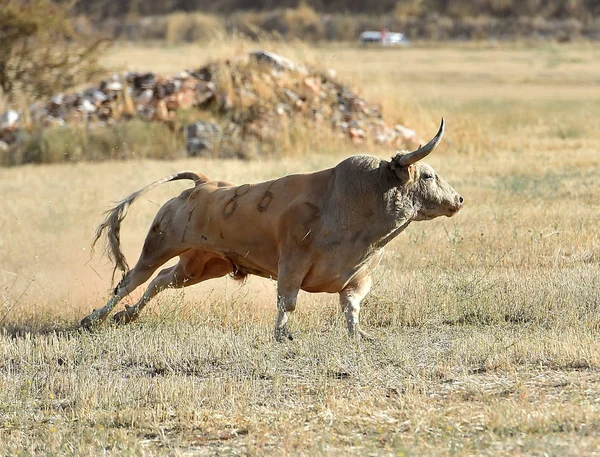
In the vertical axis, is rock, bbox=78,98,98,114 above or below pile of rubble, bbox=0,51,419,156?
below

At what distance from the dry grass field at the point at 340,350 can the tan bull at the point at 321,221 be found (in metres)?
0.52

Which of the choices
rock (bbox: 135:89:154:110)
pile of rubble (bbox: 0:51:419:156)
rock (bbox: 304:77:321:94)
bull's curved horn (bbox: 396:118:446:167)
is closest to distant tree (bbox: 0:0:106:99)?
pile of rubble (bbox: 0:51:419:156)

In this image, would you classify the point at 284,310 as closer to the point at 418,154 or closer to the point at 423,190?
the point at 423,190

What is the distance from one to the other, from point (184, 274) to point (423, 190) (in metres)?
2.61

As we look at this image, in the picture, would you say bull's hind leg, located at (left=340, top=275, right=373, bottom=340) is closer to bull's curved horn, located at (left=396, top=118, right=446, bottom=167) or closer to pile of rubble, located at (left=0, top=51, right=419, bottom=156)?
bull's curved horn, located at (left=396, top=118, right=446, bottom=167)

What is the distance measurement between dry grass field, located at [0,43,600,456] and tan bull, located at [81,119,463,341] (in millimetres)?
522

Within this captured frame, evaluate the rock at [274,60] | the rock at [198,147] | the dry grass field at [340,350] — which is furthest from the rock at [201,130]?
the dry grass field at [340,350]

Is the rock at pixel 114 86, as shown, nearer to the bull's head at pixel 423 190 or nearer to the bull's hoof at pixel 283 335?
the bull's head at pixel 423 190

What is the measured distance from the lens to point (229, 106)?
25.8 metres

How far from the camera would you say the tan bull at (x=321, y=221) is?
380 inches

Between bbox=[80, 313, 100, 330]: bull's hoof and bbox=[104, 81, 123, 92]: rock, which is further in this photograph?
bbox=[104, 81, 123, 92]: rock

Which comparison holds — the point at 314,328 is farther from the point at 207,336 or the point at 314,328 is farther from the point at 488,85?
the point at 488,85

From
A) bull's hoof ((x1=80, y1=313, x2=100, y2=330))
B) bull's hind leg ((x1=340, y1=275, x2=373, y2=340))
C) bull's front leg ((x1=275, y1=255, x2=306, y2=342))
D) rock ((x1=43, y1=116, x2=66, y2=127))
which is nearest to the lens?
bull's front leg ((x1=275, y1=255, x2=306, y2=342))

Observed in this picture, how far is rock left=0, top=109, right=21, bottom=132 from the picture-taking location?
26.6 m
